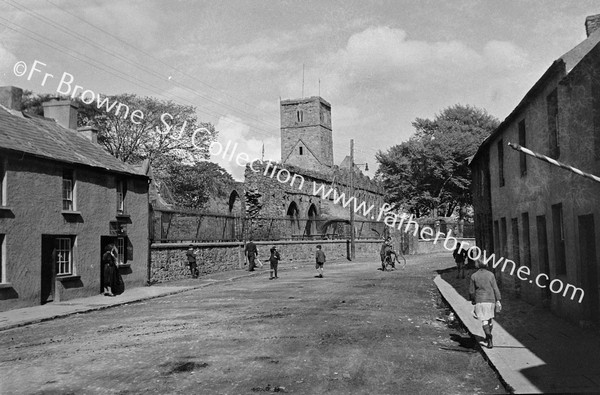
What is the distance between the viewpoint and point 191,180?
50.0 meters

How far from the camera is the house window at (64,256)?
733 inches

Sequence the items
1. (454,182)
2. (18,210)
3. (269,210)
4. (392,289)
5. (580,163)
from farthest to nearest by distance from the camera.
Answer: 1. (454,182)
2. (269,210)
3. (392,289)
4. (18,210)
5. (580,163)

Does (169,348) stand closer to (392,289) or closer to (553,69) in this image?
(553,69)

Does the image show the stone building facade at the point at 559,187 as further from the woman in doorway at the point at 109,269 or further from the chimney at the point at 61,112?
the chimney at the point at 61,112

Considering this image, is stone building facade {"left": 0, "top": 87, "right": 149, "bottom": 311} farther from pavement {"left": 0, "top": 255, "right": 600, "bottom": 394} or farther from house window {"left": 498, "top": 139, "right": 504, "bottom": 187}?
house window {"left": 498, "top": 139, "right": 504, "bottom": 187}

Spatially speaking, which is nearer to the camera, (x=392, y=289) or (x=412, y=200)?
(x=392, y=289)

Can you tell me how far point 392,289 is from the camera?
20.0 m

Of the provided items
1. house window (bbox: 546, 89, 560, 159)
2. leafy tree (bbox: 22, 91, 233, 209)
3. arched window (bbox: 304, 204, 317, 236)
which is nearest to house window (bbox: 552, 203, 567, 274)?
house window (bbox: 546, 89, 560, 159)

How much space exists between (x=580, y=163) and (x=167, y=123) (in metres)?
42.0

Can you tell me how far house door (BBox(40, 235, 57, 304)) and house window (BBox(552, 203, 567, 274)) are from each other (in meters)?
14.8

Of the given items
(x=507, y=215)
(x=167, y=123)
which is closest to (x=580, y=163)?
(x=507, y=215)

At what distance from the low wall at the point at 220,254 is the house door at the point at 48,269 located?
19.1ft

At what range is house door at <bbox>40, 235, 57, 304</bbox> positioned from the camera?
17875 millimetres

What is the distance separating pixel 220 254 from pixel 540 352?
22.8 metres
